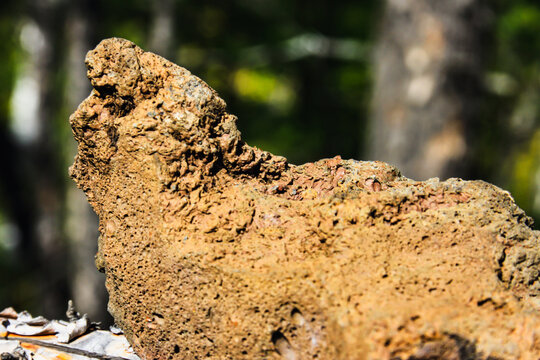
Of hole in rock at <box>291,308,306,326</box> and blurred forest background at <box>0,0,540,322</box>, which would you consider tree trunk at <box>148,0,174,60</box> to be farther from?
hole in rock at <box>291,308,306,326</box>

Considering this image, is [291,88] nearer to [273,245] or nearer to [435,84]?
[435,84]

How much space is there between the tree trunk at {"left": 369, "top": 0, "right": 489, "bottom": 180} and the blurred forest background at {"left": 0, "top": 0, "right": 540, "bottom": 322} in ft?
0.04

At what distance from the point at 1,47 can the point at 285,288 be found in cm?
1170

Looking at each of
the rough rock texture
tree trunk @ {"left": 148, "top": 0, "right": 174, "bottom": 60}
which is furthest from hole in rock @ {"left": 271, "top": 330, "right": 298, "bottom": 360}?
tree trunk @ {"left": 148, "top": 0, "right": 174, "bottom": 60}

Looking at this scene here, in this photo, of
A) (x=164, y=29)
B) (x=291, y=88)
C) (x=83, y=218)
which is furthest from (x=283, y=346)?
(x=291, y=88)

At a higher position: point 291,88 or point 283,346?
point 291,88

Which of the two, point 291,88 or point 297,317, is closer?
point 297,317

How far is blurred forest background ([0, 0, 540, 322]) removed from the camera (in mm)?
5133

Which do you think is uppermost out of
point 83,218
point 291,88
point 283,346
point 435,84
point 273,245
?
point 291,88

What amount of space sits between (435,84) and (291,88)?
9142 millimetres

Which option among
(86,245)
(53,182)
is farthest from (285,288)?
(53,182)

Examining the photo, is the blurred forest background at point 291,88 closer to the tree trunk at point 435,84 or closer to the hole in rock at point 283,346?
the tree trunk at point 435,84

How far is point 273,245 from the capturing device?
1.77 meters

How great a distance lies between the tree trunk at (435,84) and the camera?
5055 millimetres
